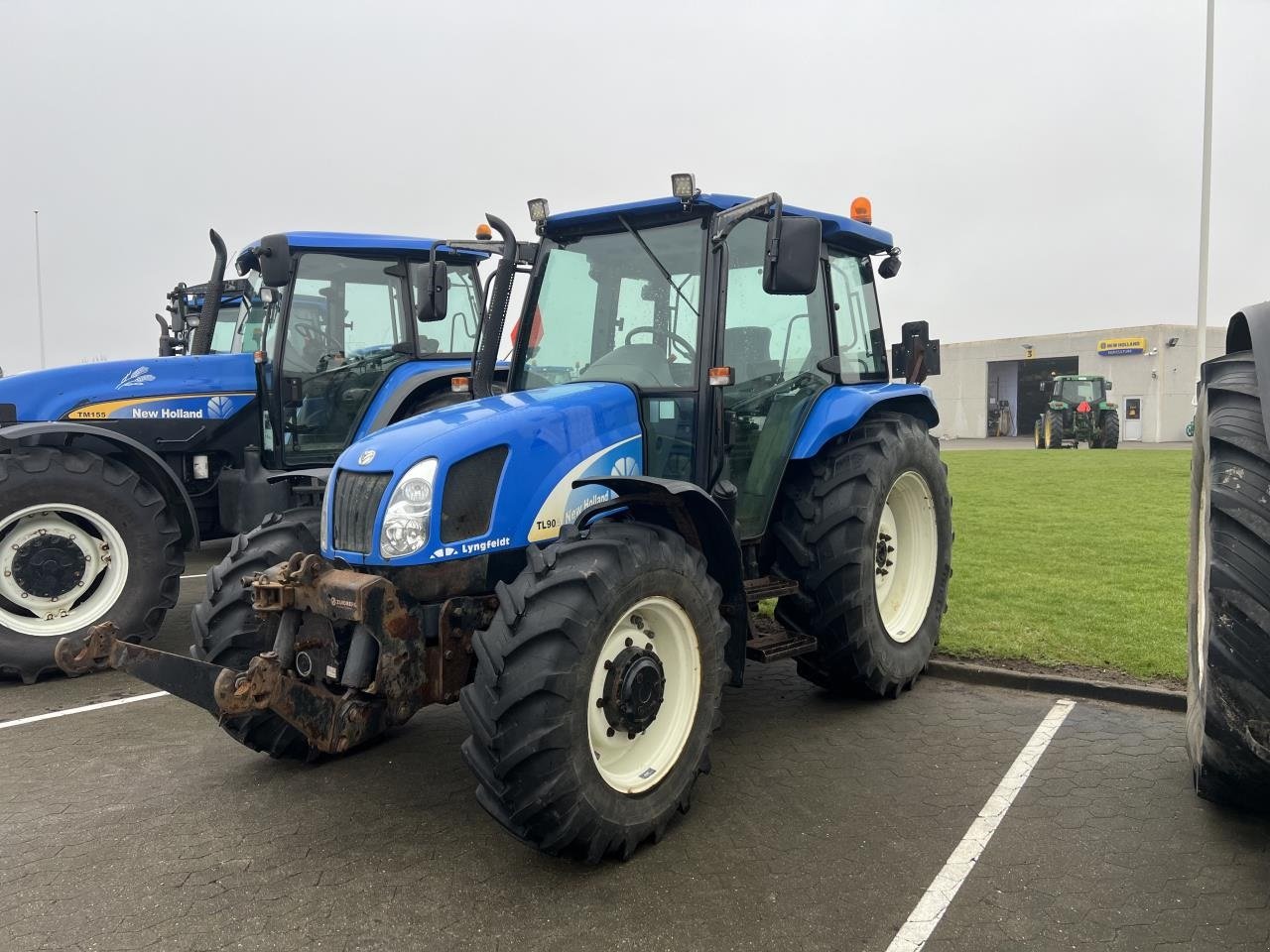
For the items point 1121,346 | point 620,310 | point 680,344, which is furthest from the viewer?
point 1121,346

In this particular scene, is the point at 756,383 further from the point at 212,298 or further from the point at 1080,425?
the point at 1080,425

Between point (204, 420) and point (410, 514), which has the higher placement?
point (204, 420)

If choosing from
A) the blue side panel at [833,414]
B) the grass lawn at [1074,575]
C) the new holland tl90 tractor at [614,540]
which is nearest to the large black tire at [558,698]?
the new holland tl90 tractor at [614,540]

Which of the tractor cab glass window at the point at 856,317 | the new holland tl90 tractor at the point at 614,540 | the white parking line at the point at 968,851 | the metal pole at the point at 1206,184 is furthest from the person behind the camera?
the metal pole at the point at 1206,184

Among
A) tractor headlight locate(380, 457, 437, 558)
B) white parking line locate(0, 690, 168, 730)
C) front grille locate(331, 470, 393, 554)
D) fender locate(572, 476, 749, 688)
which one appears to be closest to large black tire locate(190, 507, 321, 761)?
front grille locate(331, 470, 393, 554)

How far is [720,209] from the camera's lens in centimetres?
Result: 425

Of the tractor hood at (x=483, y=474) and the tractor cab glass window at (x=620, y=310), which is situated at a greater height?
the tractor cab glass window at (x=620, y=310)

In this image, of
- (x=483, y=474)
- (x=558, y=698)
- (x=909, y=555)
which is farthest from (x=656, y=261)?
(x=909, y=555)

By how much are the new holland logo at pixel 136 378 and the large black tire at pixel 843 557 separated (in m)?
4.93

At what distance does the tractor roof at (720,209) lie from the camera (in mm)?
4203

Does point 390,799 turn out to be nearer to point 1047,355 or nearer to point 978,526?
point 978,526

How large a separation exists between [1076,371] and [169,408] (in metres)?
42.1

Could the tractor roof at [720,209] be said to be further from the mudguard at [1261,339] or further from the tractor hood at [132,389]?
the tractor hood at [132,389]

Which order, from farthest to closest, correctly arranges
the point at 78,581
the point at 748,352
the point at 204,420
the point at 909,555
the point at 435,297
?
1. the point at 204,420
2. the point at 78,581
3. the point at 909,555
4. the point at 435,297
5. the point at 748,352
